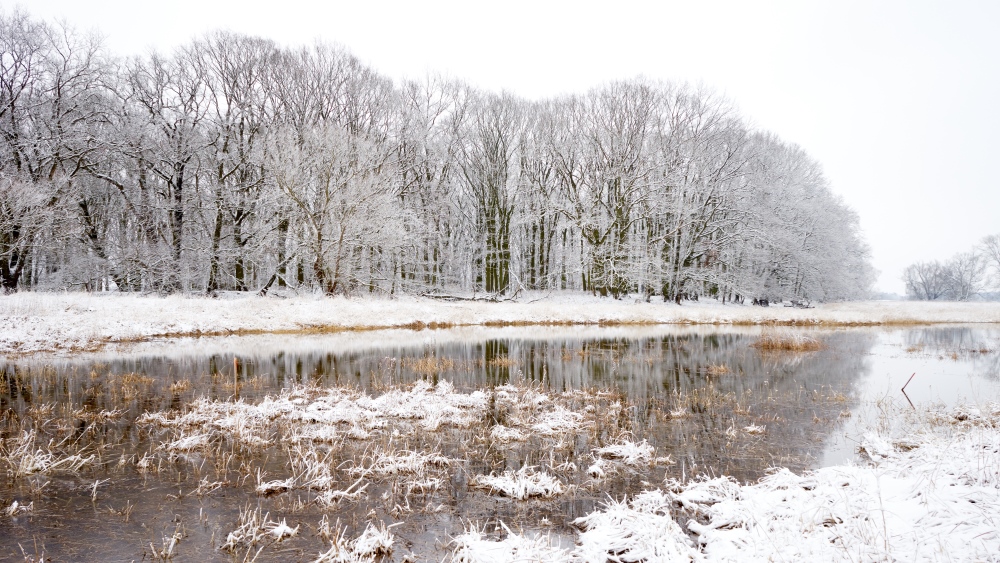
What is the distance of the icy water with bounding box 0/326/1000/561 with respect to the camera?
4996 mm

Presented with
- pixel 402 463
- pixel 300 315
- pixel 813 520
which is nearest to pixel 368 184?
pixel 300 315

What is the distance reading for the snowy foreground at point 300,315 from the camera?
61.2 feet

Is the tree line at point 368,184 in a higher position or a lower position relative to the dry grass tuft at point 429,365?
higher

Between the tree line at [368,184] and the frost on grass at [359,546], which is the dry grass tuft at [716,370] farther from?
the tree line at [368,184]

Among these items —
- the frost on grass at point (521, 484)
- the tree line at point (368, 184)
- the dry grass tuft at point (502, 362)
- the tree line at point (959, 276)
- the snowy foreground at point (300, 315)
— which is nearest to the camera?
the frost on grass at point (521, 484)

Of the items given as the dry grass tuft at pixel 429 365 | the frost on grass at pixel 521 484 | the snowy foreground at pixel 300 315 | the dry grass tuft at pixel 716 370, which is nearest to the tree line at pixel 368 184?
the snowy foreground at pixel 300 315

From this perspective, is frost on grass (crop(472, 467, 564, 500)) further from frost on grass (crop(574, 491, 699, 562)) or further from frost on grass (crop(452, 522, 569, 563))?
frost on grass (crop(452, 522, 569, 563))

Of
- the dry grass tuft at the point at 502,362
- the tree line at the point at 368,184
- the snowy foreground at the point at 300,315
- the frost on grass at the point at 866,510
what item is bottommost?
the dry grass tuft at the point at 502,362

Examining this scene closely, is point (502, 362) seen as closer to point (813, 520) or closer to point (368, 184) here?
point (813, 520)

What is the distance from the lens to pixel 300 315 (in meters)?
24.6

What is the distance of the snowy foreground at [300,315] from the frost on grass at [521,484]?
1832 centimetres

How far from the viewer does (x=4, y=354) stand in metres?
15.9

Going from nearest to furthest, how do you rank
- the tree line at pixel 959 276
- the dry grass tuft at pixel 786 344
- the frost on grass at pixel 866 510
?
the frost on grass at pixel 866 510
the dry grass tuft at pixel 786 344
the tree line at pixel 959 276

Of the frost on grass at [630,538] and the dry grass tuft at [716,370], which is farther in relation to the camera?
the dry grass tuft at [716,370]
